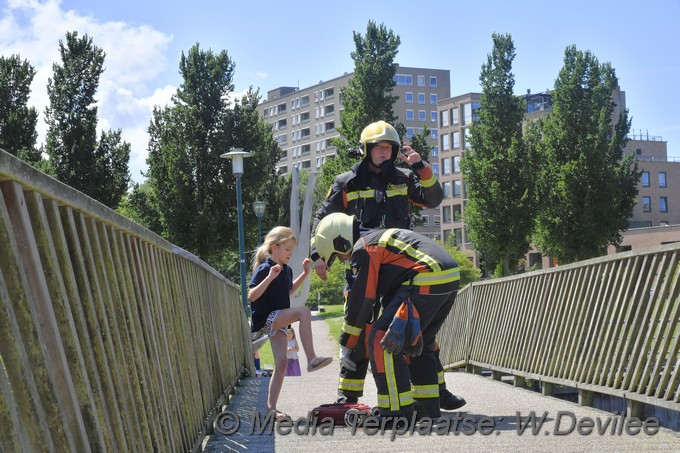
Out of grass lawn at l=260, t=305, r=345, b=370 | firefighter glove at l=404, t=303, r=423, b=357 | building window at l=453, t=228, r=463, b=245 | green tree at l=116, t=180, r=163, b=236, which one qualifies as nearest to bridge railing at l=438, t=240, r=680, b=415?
firefighter glove at l=404, t=303, r=423, b=357

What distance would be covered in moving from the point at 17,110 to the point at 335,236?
33932 mm

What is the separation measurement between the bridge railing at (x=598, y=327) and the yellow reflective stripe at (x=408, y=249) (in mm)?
1461

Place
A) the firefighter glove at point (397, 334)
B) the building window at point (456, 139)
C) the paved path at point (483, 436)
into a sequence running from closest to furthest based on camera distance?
the paved path at point (483, 436) → the firefighter glove at point (397, 334) → the building window at point (456, 139)

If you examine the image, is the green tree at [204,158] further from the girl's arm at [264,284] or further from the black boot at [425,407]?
the black boot at [425,407]

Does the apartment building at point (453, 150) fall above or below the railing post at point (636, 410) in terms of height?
above

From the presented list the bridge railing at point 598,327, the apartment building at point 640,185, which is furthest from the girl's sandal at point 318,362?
the apartment building at point 640,185

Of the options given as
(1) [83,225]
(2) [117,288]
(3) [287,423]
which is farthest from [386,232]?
(1) [83,225]

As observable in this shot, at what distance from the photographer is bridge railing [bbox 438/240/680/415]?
6.09 metres

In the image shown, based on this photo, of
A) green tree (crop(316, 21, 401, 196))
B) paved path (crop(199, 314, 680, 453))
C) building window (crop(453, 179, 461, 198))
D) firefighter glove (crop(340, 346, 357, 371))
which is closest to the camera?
paved path (crop(199, 314, 680, 453))

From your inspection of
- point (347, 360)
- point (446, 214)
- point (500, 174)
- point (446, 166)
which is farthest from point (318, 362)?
point (446, 166)

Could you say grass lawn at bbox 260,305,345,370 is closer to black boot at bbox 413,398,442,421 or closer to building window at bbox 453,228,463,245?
black boot at bbox 413,398,442,421

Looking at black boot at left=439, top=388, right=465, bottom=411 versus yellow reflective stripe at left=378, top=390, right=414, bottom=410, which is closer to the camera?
yellow reflective stripe at left=378, top=390, right=414, bottom=410

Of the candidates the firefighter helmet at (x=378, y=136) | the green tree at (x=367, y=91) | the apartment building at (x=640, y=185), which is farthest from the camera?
the apartment building at (x=640, y=185)

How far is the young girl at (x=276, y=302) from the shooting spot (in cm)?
738
